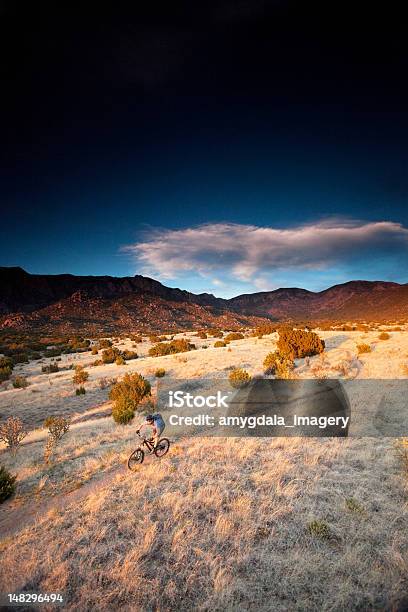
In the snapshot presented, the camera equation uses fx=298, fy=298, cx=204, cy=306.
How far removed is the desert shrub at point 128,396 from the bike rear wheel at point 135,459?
17.1ft

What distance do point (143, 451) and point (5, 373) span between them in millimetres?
21858

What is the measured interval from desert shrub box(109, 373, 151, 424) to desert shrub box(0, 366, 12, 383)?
526 inches

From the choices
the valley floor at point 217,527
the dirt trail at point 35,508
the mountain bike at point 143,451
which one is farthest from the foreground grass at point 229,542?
the mountain bike at point 143,451

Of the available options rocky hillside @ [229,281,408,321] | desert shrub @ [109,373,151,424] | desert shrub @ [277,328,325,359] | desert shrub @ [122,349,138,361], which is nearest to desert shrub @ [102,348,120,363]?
desert shrub @ [122,349,138,361]

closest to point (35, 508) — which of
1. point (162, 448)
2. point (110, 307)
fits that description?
point (162, 448)

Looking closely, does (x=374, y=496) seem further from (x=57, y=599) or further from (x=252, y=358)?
(x=252, y=358)

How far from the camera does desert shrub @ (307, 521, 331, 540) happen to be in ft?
18.7

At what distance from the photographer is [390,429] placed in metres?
11.3

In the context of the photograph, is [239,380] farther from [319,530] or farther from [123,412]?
[319,530]

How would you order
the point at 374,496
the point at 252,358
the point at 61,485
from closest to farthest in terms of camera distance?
the point at 374,496, the point at 61,485, the point at 252,358

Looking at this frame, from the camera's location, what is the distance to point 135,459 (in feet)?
30.3

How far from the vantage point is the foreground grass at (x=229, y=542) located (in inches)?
181

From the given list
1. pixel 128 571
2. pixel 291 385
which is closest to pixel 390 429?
pixel 291 385

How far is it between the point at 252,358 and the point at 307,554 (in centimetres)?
2052
